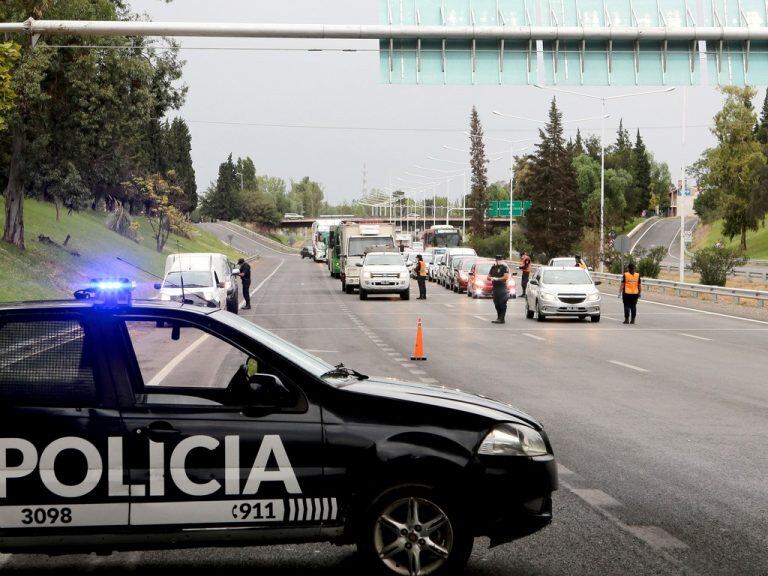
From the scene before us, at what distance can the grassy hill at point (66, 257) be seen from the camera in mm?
39719

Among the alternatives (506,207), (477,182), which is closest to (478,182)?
(477,182)

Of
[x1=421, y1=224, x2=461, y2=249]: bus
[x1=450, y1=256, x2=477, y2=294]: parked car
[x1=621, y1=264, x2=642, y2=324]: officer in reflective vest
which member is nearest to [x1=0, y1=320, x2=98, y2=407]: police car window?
[x1=621, y1=264, x2=642, y2=324]: officer in reflective vest

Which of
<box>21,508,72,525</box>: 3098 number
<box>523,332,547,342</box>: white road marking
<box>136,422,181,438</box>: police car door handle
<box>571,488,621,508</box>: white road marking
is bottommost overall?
<box>523,332,547,342</box>: white road marking

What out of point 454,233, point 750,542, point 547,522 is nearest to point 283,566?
point 547,522

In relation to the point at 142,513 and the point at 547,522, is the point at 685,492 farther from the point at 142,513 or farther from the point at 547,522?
the point at 142,513

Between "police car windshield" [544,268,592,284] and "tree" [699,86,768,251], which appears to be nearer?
"police car windshield" [544,268,592,284]

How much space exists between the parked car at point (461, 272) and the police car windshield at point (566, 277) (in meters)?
17.6

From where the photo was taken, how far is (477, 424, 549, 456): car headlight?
243 inches

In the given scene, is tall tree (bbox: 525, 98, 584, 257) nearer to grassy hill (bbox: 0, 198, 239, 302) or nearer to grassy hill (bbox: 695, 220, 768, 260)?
grassy hill (bbox: 695, 220, 768, 260)

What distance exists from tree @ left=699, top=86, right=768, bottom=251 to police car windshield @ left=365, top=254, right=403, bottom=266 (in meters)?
88.0

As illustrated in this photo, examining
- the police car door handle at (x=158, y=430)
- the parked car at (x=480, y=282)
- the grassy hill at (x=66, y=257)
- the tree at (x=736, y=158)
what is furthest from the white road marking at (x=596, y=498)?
the tree at (x=736, y=158)

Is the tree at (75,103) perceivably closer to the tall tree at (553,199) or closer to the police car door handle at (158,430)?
the police car door handle at (158,430)

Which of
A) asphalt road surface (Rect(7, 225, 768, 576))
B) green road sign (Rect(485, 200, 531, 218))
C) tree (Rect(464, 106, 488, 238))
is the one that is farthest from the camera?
tree (Rect(464, 106, 488, 238))

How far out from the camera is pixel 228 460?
5.98 meters
